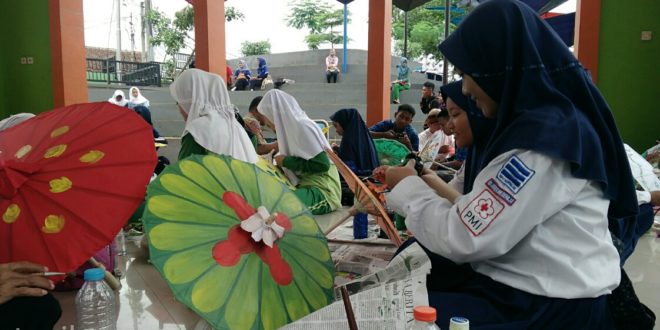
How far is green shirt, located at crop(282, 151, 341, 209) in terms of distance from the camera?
4.01 metres

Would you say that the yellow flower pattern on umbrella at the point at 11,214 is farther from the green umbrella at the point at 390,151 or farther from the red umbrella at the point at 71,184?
the green umbrella at the point at 390,151

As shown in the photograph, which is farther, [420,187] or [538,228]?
[420,187]

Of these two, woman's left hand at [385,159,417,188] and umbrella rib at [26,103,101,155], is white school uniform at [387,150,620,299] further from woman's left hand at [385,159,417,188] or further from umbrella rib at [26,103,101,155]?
umbrella rib at [26,103,101,155]

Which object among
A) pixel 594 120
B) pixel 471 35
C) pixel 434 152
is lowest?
pixel 434 152

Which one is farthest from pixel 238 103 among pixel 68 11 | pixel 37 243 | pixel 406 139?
pixel 37 243

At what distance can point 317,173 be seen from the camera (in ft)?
13.3

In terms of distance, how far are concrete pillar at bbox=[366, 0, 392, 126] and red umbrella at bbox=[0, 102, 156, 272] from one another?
761cm

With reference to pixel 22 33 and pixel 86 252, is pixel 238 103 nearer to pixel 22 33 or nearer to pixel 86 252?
pixel 22 33

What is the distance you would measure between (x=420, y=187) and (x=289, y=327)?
54 centimetres

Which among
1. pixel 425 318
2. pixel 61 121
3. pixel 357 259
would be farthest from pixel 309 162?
pixel 425 318

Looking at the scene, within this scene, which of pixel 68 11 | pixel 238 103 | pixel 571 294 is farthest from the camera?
pixel 238 103

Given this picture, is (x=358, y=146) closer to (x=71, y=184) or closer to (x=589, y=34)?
(x=71, y=184)

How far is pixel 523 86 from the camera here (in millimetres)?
1327

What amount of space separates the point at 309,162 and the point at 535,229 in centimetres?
278
